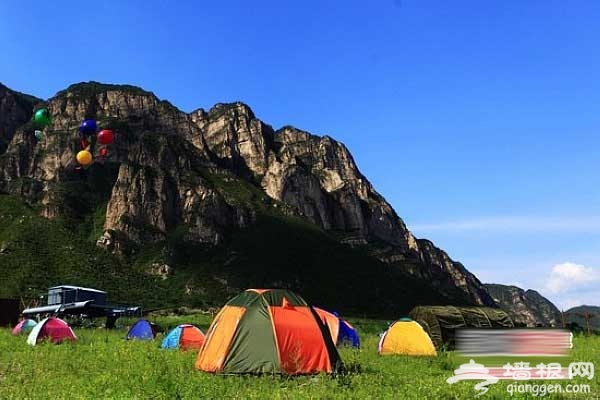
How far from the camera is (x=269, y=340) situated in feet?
43.2

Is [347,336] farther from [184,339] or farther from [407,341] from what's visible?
[184,339]

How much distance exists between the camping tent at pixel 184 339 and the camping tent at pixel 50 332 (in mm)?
4428

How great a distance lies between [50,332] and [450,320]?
1740 centimetres

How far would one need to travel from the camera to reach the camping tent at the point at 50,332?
21266mm

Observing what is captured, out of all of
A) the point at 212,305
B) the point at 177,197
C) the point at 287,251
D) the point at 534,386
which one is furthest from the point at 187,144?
the point at 534,386

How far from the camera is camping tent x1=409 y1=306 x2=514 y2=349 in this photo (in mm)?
23297

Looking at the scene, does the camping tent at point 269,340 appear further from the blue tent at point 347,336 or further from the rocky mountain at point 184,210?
the rocky mountain at point 184,210

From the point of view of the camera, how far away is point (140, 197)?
136 meters

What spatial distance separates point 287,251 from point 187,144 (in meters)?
59.1

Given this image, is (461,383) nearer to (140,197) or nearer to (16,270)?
A: (16,270)

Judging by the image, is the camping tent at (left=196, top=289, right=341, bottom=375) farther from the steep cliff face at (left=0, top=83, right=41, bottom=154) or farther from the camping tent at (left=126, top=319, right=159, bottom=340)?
the steep cliff face at (left=0, top=83, right=41, bottom=154)

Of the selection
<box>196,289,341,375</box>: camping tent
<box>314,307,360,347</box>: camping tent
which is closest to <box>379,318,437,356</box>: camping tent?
<box>314,307,360,347</box>: camping tent

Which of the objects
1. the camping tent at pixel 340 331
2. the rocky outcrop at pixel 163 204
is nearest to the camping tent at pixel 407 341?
the camping tent at pixel 340 331

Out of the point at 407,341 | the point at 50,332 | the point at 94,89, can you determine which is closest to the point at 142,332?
the point at 50,332
